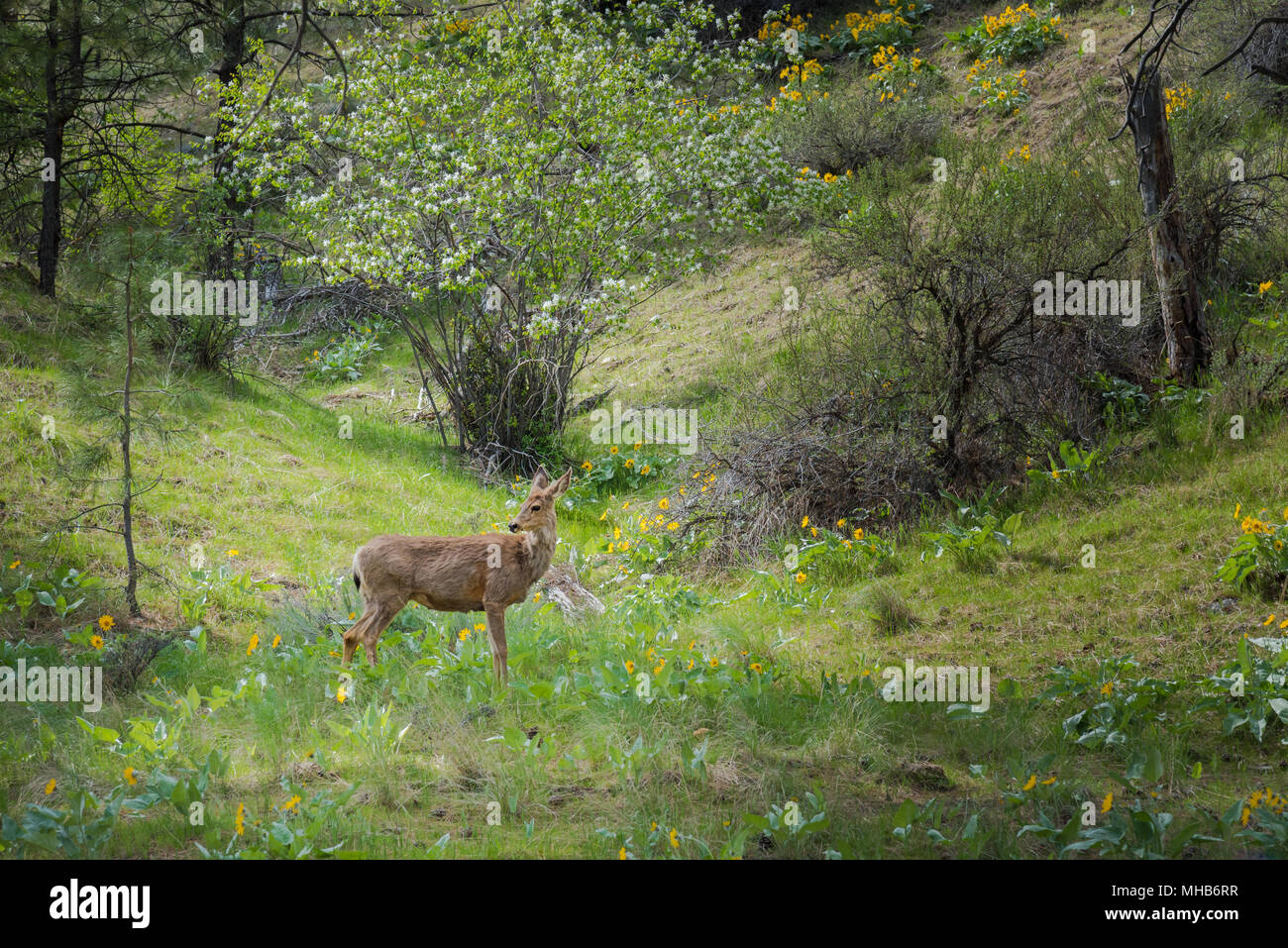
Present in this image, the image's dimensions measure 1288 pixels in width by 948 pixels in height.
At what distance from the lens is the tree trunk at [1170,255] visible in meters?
10.5

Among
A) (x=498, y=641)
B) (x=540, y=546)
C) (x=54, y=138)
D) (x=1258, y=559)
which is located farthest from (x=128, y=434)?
(x=1258, y=559)

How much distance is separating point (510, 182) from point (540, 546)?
7.97 meters

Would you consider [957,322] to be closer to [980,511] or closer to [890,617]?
[980,511]

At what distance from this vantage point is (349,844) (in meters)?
4.67

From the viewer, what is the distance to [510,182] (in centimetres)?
1267

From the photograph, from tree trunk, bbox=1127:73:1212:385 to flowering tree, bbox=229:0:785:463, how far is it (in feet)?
15.7

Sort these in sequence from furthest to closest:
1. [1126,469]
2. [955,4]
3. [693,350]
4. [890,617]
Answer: [955,4], [693,350], [1126,469], [890,617]

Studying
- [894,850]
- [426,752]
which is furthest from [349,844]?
[894,850]

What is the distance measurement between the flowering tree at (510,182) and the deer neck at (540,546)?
5.44 m

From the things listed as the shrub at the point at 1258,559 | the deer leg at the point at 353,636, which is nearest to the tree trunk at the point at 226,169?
the deer leg at the point at 353,636

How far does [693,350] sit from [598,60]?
492 cm

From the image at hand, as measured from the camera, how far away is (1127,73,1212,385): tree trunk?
34.4 ft

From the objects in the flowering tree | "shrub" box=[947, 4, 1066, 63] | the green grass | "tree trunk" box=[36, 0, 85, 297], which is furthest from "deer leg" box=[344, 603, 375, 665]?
"shrub" box=[947, 4, 1066, 63]

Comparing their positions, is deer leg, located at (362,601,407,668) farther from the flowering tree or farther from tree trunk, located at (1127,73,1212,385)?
tree trunk, located at (1127,73,1212,385)
